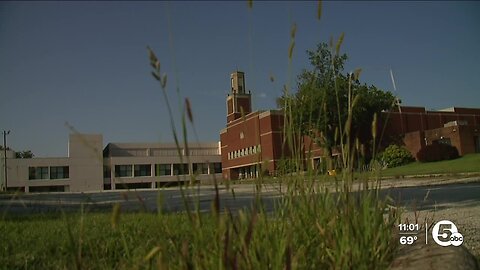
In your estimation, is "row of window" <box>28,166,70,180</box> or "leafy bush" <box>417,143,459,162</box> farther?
"row of window" <box>28,166,70,180</box>

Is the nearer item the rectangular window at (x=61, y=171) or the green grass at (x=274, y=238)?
the green grass at (x=274, y=238)

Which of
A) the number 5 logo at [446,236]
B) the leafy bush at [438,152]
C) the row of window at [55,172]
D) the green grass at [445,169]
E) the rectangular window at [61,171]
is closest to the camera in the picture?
the number 5 logo at [446,236]

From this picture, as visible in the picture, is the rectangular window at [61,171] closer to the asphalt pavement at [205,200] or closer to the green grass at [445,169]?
→ the green grass at [445,169]

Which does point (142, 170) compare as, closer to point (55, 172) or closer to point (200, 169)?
point (55, 172)

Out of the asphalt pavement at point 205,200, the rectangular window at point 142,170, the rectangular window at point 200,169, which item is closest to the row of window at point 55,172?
the rectangular window at point 142,170

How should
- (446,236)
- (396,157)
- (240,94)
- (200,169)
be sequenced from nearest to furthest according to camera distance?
(200,169), (446,236), (240,94), (396,157)

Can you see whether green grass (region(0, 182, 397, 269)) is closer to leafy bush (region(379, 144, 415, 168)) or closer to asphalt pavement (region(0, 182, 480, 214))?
asphalt pavement (region(0, 182, 480, 214))

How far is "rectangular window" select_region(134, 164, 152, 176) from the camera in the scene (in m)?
68.9

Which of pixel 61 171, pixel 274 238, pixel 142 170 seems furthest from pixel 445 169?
pixel 61 171

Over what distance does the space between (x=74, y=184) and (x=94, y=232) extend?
2488 inches

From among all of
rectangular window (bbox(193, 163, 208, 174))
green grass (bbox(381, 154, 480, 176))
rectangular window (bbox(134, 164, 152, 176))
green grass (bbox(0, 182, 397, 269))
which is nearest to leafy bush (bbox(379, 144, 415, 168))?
green grass (bbox(381, 154, 480, 176))

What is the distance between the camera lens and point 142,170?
228 feet

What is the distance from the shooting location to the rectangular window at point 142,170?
226 ft

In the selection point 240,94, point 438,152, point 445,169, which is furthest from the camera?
point 438,152
